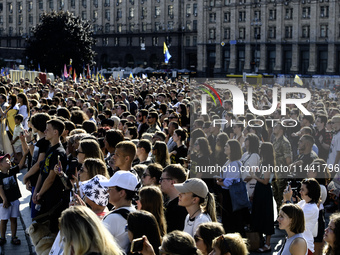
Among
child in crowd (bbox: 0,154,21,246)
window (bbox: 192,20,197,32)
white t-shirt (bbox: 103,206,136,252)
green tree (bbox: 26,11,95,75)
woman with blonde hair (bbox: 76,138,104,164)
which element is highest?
window (bbox: 192,20,197,32)

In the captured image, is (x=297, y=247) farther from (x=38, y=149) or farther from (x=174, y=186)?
(x=38, y=149)

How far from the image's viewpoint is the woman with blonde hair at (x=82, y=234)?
395 cm

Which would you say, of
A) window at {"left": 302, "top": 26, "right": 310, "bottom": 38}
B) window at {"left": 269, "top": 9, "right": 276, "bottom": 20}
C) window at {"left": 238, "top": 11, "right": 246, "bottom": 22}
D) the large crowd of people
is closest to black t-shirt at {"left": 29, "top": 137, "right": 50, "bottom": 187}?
the large crowd of people

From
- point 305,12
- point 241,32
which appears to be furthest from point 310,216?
point 241,32

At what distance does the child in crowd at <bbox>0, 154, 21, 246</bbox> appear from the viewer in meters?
8.71

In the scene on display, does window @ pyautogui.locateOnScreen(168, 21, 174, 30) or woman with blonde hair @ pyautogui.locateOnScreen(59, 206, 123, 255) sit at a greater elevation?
window @ pyautogui.locateOnScreen(168, 21, 174, 30)

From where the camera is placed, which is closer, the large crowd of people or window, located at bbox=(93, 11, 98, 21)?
the large crowd of people

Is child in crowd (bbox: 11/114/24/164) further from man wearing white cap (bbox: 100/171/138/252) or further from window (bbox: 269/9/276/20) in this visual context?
window (bbox: 269/9/276/20)

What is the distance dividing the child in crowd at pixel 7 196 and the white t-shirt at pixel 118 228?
3.89 metres

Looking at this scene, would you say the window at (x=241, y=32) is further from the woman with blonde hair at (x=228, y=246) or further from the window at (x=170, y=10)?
the woman with blonde hair at (x=228, y=246)

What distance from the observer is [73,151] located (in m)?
8.54

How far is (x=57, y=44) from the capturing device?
60.1 metres

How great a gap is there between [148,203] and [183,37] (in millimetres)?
79636

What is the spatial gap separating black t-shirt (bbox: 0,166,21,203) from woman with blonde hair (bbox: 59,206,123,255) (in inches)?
196
